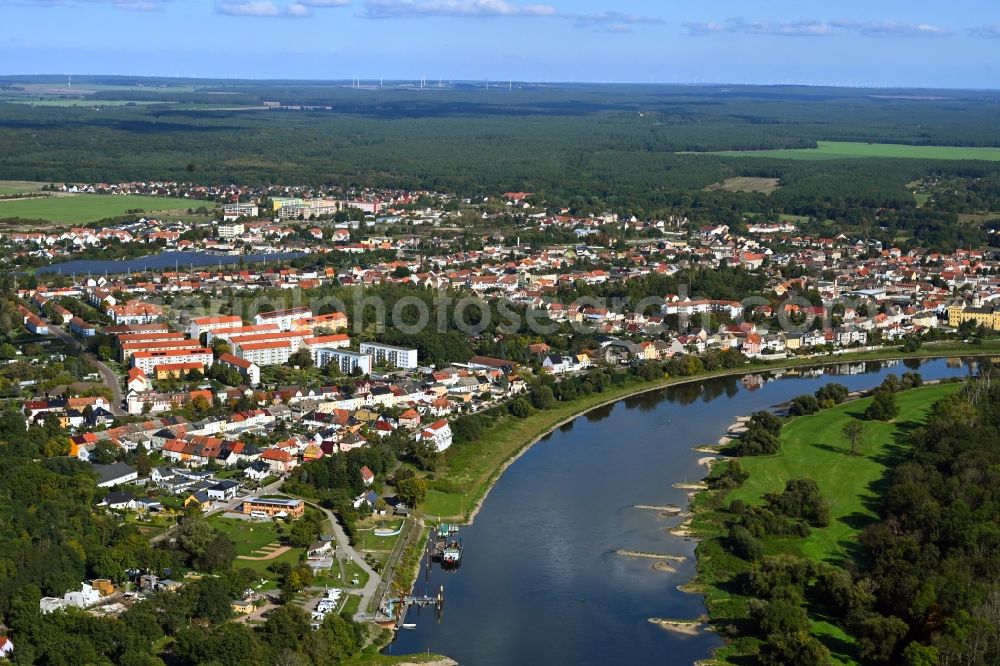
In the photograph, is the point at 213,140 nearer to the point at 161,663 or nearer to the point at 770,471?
the point at 770,471

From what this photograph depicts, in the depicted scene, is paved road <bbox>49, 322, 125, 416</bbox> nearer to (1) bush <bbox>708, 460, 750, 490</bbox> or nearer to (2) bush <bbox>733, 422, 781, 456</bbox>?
(1) bush <bbox>708, 460, 750, 490</bbox>

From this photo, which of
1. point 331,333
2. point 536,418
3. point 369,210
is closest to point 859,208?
point 369,210

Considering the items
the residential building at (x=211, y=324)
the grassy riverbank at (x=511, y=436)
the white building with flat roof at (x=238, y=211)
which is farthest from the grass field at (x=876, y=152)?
the residential building at (x=211, y=324)

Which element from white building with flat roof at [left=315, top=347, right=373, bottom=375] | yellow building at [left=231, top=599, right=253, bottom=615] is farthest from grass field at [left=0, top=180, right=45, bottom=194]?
yellow building at [left=231, top=599, right=253, bottom=615]

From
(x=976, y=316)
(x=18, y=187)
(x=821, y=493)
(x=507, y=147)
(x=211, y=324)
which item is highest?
(x=507, y=147)

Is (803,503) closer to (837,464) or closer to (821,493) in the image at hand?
(821,493)

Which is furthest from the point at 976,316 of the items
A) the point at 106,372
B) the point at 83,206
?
the point at 83,206

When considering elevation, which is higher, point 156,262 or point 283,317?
point 283,317
